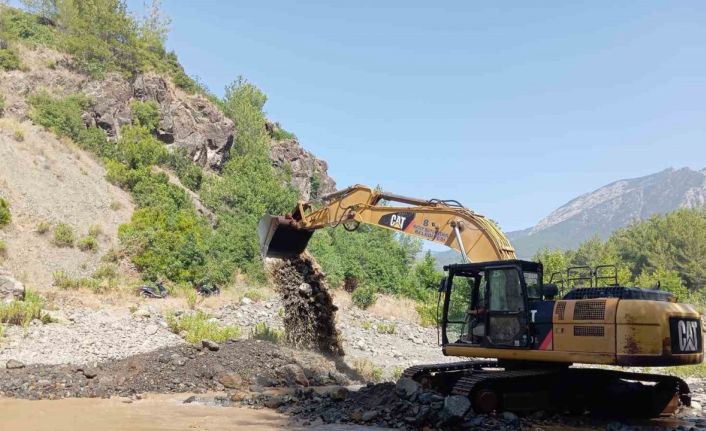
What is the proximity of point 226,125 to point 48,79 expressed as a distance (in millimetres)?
13362

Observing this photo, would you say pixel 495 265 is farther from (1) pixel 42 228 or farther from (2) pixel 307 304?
(1) pixel 42 228

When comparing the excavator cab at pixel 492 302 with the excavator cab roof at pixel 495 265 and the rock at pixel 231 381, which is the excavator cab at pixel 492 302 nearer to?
the excavator cab roof at pixel 495 265

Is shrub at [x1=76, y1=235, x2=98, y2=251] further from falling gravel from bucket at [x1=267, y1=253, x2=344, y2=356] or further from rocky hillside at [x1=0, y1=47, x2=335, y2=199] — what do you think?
falling gravel from bucket at [x1=267, y1=253, x2=344, y2=356]

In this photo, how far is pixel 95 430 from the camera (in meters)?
8.08

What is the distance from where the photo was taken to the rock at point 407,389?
359 inches

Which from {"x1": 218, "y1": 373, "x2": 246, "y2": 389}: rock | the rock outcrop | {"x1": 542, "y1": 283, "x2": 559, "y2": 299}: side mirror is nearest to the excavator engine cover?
{"x1": 218, "y1": 373, "x2": 246, "y2": 389}: rock

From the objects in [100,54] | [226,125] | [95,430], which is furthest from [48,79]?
→ [95,430]

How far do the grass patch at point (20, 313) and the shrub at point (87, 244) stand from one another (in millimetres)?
10269

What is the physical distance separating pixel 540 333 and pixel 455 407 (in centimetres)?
177

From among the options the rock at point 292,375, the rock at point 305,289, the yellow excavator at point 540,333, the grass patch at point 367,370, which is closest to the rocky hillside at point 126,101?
the rock at point 305,289

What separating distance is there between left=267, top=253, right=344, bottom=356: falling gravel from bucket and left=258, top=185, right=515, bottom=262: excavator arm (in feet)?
5.38

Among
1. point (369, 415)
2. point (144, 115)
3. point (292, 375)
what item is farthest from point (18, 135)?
point (369, 415)

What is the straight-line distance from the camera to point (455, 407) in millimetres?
8320

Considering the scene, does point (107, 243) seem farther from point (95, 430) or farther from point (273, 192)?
point (95, 430)
